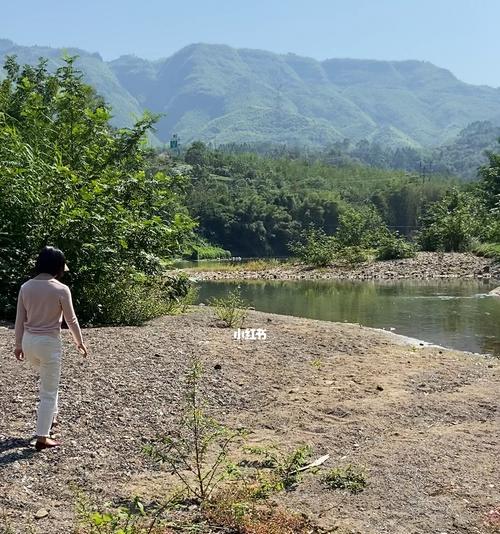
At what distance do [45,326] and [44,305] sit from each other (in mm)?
200

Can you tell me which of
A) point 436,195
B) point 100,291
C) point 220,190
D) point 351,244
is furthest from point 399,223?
point 100,291

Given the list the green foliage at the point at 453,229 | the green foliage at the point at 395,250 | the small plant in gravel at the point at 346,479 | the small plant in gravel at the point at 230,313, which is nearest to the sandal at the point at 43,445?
the small plant in gravel at the point at 346,479

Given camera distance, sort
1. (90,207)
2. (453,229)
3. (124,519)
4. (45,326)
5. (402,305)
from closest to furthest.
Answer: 1. (124,519)
2. (45,326)
3. (90,207)
4. (402,305)
5. (453,229)

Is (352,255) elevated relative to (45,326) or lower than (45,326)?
lower

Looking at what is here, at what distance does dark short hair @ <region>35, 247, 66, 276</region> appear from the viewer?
6289 millimetres

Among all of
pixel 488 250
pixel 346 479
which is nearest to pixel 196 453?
pixel 346 479

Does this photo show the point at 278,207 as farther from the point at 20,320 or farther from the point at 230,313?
the point at 20,320

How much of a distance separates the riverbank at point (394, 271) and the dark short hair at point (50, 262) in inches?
1203

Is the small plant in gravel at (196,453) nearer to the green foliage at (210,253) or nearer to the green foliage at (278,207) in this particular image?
the green foliage at (210,253)

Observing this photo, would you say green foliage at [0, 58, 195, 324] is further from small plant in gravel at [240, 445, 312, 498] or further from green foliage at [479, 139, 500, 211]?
green foliage at [479, 139, 500, 211]

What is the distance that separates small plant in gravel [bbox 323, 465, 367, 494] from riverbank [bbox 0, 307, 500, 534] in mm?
103

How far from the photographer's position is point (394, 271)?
3862 cm

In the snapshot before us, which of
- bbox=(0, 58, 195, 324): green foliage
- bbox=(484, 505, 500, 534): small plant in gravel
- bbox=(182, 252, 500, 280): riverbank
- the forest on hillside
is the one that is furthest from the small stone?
bbox=(182, 252, 500, 280): riverbank

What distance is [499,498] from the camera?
5.61 meters
